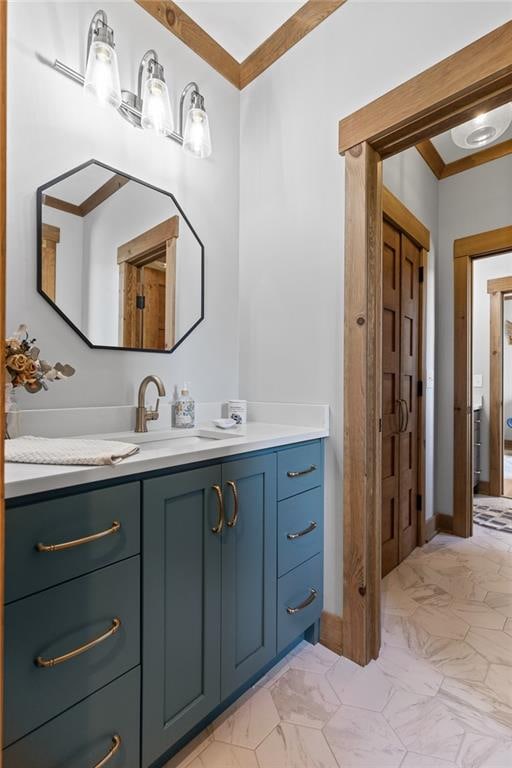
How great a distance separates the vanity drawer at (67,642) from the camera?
2.46 ft

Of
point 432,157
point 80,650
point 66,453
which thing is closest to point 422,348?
point 432,157

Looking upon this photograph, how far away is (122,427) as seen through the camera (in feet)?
5.07

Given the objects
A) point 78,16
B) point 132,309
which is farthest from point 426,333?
point 78,16

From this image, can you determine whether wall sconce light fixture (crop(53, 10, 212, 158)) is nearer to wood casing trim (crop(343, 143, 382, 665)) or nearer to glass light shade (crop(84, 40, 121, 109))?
glass light shade (crop(84, 40, 121, 109))

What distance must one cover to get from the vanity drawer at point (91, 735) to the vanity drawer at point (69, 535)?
31cm

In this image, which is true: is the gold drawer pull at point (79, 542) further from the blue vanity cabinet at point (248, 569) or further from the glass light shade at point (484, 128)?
the glass light shade at point (484, 128)

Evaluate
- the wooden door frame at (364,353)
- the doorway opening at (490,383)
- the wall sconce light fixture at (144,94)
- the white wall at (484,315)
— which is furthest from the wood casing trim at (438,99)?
the white wall at (484,315)

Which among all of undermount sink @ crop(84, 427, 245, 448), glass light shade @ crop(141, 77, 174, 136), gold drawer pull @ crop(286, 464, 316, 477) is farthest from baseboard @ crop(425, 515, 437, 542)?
glass light shade @ crop(141, 77, 174, 136)

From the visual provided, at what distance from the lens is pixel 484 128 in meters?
2.01

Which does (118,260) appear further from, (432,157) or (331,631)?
(432,157)

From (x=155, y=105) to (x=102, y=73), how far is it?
0.23 m

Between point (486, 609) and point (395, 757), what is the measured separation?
1.05 meters

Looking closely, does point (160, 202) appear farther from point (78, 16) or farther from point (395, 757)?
point (395, 757)

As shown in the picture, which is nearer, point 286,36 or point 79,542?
point 79,542
